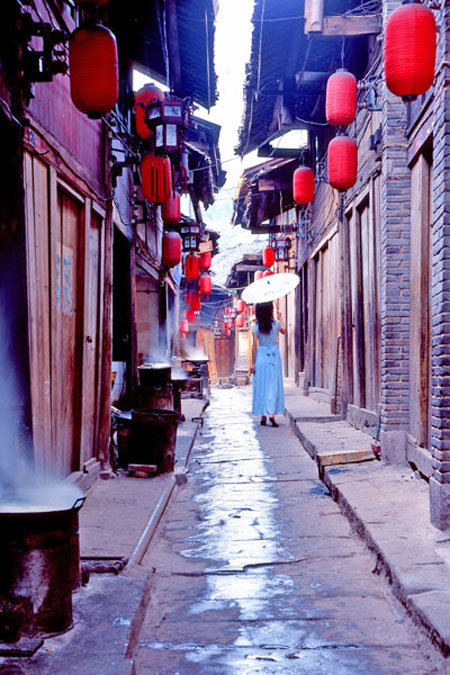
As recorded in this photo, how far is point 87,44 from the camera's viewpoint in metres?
5.07

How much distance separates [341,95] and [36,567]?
686 centimetres

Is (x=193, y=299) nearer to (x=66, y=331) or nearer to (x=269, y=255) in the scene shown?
(x=269, y=255)

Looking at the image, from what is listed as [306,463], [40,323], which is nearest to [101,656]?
[40,323]

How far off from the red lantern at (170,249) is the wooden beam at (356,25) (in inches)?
258

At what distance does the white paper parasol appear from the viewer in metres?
10.9

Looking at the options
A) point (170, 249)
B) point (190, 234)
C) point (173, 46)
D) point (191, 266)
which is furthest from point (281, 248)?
point (173, 46)

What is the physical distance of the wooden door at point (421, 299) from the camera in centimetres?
640

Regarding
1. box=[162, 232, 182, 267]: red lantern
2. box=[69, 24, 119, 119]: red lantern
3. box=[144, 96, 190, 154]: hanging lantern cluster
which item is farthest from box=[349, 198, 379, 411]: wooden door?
box=[162, 232, 182, 267]: red lantern

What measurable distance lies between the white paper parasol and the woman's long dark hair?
10.5 inches

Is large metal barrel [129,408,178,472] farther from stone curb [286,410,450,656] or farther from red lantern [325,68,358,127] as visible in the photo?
red lantern [325,68,358,127]

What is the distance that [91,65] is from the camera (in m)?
5.05

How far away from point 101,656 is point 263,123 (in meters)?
13.4

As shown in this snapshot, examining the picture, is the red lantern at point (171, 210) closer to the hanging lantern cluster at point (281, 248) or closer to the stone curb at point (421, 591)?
the hanging lantern cluster at point (281, 248)

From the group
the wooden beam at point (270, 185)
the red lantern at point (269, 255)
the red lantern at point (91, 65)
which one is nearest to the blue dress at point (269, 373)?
the red lantern at point (91, 65)
